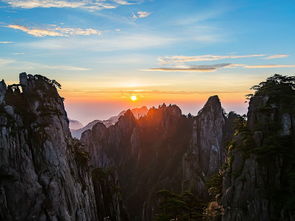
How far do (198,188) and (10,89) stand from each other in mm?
→ 55719

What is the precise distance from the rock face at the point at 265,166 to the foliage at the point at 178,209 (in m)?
9.58

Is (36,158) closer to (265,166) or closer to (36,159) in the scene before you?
(36,159)

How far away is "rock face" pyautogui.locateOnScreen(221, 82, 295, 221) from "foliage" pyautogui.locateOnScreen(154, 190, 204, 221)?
9.58 metres

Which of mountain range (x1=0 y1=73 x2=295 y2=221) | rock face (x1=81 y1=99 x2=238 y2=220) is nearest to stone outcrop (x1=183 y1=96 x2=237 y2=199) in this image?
rock face (x1=81 y1=99 x2=238 y2=220)

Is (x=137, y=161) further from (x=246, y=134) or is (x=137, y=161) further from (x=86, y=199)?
(x=246, y=134)

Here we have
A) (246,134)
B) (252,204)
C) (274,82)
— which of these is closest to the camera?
(252,204)

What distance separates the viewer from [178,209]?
50.0 metres

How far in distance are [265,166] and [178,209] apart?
58.7ft

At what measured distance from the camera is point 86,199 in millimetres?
61781

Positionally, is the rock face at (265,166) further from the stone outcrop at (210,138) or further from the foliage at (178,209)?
the stone outcrop at (210,138)

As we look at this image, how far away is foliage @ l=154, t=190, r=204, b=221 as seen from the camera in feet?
161

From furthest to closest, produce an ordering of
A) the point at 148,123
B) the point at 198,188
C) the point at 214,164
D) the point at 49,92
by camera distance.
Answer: the point at 148,123 < the point at 214,164 < the point at 198,188 < the point at 49,92

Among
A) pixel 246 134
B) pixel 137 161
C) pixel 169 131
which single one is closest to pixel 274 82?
pixel 246 134

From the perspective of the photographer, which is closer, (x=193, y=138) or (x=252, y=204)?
(x=252, y=204)
